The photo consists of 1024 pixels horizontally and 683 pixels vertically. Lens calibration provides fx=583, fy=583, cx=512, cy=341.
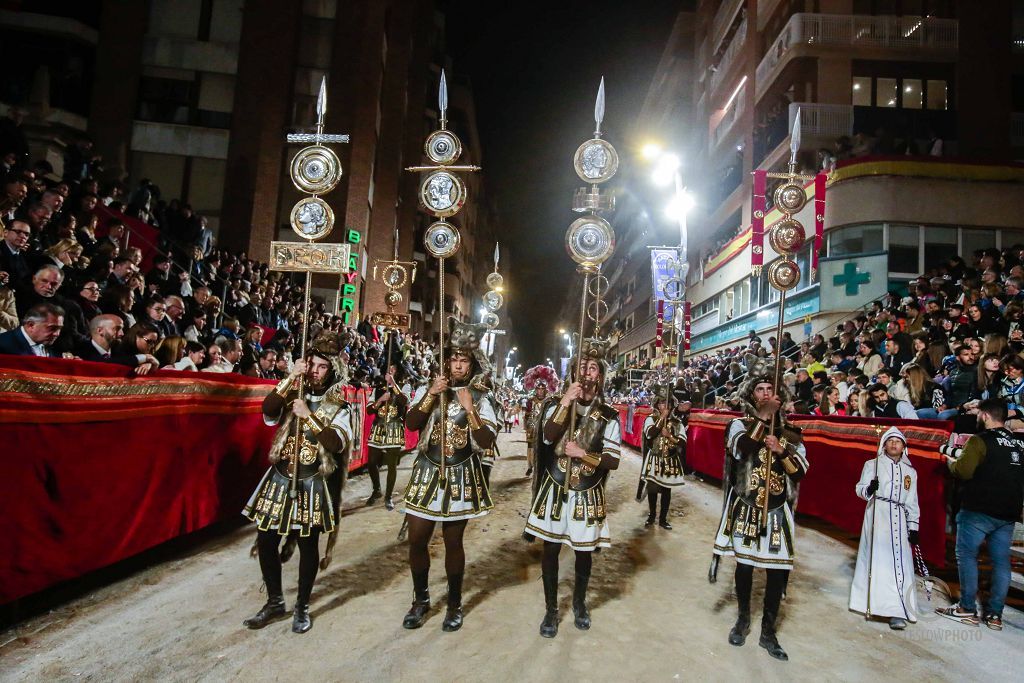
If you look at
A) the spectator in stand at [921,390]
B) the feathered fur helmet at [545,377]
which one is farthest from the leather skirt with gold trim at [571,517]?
the spectator in stand at [921,390]

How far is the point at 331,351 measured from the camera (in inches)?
185

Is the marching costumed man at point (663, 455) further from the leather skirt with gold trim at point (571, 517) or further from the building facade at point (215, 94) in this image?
the building facade at point (215, 94)

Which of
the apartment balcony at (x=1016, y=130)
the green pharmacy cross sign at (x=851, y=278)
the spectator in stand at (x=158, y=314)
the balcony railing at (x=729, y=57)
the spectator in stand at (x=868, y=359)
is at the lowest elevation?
the spectator in stand at (x=158, y=314)

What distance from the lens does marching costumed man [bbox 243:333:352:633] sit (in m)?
4.23

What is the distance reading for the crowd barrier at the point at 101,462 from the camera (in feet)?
12.4

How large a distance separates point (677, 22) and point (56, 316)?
44623mm

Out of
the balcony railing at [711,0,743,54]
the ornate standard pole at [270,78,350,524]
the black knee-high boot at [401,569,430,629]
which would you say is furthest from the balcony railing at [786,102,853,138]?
the black knee-high boot at [401,569,430,629]

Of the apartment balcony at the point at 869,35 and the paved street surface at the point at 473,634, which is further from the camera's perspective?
the apartment balcony at the point at 869,35

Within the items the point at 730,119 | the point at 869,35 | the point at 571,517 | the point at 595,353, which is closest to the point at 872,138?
the point at 869,35

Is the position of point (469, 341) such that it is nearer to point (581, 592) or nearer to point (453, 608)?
point (453, 608)

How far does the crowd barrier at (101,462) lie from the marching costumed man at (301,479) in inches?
45.1

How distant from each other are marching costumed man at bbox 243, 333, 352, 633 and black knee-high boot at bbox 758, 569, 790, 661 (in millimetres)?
3353

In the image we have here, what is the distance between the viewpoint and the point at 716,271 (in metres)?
29.5

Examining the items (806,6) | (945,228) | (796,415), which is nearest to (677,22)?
(806,6)
